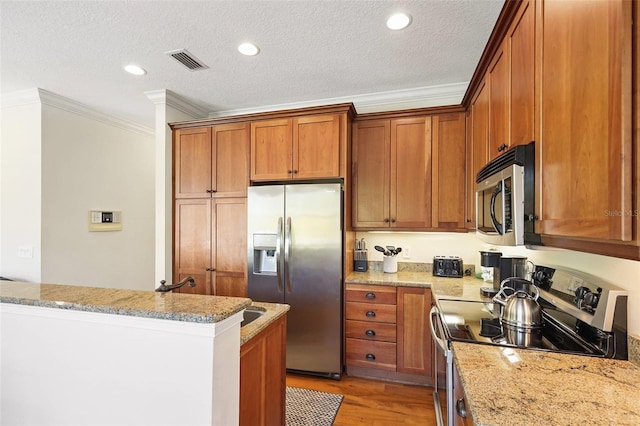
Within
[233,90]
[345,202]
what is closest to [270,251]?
[345,202]

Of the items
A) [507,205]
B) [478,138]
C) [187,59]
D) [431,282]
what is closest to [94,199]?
[187,59]

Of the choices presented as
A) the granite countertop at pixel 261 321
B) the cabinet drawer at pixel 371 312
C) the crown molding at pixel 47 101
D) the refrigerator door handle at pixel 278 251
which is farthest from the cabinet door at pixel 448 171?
the crown molding at pixel 47 101

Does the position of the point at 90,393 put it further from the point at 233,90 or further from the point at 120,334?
the point at 233,90

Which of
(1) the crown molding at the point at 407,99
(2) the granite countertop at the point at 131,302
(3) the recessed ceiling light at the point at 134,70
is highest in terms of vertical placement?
(3) the recessed ceiling light at the point at 134,70

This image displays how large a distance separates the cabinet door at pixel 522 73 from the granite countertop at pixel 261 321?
1.39 m

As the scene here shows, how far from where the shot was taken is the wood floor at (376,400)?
86.1 inches

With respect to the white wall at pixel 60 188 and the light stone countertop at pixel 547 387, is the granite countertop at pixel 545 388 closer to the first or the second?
the light stone countertop at pixel 547 387

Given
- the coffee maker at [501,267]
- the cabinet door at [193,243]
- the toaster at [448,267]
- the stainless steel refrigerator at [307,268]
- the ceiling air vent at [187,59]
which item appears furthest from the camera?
the cabinet door at [193,243]

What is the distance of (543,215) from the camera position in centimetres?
113

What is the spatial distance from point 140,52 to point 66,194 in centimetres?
205

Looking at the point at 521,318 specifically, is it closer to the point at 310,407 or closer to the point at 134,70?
the point at 310,407

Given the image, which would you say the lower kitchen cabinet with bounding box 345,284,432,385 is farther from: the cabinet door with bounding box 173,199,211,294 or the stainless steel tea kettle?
the cabinet door with bounding box 173,199,211,294

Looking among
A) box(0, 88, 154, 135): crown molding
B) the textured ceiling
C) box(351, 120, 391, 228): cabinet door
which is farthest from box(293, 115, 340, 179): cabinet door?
box(0, 88, 154, 135): crown molding

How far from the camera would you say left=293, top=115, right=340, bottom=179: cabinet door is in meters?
2.77
